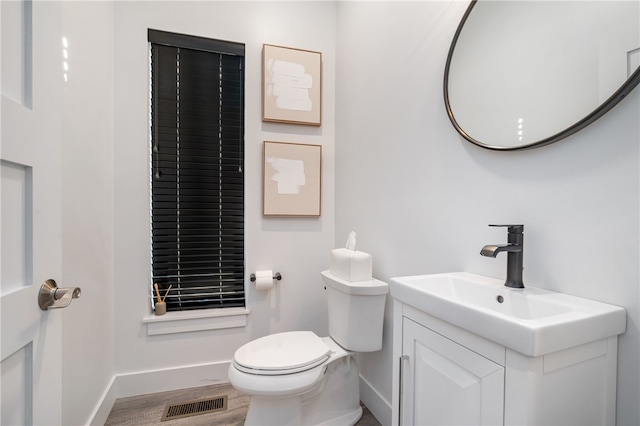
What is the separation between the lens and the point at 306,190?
2.10m

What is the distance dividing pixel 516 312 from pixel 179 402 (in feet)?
6.09

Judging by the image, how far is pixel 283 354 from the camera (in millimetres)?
Answer: 1384

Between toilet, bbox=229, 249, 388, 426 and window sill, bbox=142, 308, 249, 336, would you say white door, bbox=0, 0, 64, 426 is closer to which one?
toilet, bbox=229, 249, 388, 426

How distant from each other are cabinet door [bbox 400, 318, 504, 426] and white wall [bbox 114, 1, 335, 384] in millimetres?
1291

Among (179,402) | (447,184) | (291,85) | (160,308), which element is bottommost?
(179,402)

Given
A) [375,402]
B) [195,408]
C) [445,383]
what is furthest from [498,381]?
[195,408]

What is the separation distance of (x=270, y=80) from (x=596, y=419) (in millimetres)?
2130

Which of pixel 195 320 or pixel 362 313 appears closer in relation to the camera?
pixel 362 313

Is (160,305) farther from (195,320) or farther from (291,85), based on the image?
(291,85)

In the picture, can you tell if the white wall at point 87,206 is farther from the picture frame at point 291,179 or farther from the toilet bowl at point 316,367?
the picture frame at point 291,179

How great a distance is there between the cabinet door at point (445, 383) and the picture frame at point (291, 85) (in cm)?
160

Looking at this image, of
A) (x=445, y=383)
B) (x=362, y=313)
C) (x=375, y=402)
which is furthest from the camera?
(x=375, y=402)

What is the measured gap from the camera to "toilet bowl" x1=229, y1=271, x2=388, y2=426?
50.1 inches

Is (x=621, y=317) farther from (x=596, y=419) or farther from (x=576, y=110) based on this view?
(x=576, y=110)
